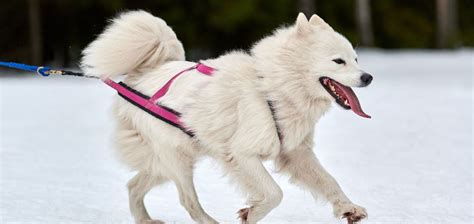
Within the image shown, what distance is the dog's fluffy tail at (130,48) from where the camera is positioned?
17.0 feet

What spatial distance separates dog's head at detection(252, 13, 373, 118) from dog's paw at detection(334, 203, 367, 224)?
537 mm

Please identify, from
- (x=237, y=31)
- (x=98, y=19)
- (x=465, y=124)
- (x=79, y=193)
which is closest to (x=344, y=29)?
(x=237, y=31)

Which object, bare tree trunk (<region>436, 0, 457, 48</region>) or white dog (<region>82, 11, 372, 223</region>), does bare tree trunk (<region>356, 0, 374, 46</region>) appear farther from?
white dog (<region>82, 11, 372, 223</region>)

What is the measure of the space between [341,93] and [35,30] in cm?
1807

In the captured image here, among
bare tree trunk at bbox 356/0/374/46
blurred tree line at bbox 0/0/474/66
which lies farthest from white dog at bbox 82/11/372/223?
bare tree trunk at bbox 356/0/374/46

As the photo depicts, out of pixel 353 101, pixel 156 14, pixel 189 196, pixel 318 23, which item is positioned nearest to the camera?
pixel 353 101

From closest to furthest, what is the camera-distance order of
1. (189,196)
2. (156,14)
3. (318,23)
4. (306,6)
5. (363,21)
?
1. (318,23)
2. (189,196)
3. (156,14)
4. (306,6)
5. (363,21)

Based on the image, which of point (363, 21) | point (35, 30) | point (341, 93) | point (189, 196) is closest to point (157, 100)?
point (189, 196)

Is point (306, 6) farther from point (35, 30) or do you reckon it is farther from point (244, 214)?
point (244, 214)

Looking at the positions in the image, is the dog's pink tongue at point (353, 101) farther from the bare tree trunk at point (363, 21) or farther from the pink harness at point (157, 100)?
the bare tree trunk at point (363, 21)

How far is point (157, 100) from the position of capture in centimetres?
493

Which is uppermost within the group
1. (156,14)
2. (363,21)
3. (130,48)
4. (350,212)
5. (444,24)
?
(130,48)

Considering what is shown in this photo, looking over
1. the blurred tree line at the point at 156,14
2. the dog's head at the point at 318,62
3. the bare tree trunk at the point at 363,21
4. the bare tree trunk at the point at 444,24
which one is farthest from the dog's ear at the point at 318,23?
the bare tree trunk at the point at 444,24

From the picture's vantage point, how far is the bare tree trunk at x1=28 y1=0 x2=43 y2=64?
2144 centimetres
